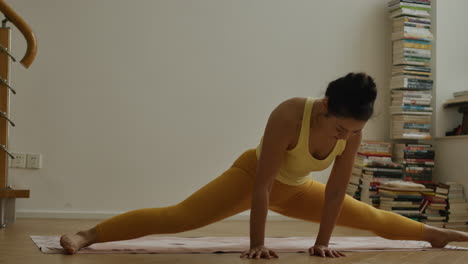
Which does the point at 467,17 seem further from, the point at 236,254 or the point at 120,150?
the point at 236,254

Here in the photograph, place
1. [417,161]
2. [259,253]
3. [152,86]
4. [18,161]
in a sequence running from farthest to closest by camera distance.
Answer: [417,161], [152,86], [18,161], [259,253]

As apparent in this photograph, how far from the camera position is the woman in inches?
82.7

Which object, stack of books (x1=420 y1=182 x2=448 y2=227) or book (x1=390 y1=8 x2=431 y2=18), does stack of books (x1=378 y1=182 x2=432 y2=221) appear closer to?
stack of books (x1=420 y1=182 x2=448 y2=227)

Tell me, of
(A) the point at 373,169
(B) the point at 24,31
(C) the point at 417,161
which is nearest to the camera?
(B) the point at 24,31

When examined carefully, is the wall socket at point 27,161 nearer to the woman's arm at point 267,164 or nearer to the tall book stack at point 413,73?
the woman's arm at point 267,164

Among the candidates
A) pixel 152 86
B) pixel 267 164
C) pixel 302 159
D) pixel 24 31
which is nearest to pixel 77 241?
pixel 267 164

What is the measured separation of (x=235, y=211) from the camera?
243 centimetres

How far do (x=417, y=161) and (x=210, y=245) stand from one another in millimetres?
2908

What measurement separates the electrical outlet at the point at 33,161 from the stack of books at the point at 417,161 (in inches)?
117

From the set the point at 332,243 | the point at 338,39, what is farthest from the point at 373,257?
the point at 338,39

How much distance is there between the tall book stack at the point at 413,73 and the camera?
202 inches

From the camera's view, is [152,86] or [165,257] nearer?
[165,257]

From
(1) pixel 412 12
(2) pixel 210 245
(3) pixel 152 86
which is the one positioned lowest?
(2) pixel 210 245

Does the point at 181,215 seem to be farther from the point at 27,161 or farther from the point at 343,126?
the point at 27,161
